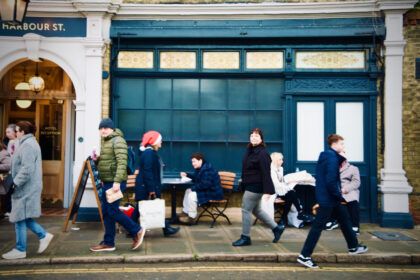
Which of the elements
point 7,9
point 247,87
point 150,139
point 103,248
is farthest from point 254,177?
point 7,9

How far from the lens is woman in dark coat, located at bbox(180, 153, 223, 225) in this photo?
724 centimetres

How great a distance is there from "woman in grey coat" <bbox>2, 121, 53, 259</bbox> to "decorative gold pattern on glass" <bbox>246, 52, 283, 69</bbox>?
480 cm

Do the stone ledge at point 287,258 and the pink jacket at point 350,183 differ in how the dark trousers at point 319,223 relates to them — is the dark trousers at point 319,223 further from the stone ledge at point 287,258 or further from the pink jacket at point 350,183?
the pink jacket at point 350,183

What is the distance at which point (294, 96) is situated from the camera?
8125 mm

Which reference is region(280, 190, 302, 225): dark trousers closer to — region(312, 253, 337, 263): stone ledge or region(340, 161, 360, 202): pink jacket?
region(340, 161, 360, 202): pink jacket

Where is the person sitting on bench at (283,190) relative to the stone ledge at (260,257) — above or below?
above

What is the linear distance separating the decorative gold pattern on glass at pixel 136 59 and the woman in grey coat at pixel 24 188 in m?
3.40

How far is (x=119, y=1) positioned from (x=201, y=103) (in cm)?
285

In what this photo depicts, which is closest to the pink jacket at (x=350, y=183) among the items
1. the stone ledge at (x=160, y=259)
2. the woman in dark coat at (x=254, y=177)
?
the woman in dark coat at (x=254, y=177)

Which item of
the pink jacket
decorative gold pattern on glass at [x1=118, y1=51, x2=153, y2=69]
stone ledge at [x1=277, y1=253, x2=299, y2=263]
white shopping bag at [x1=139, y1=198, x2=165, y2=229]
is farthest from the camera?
Result: decorative gold pattern on glass at [x1=118, y1=51, x2=153, y2=69]

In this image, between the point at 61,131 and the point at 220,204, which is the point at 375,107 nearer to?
the point at 220,204

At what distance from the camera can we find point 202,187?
23.8 ft

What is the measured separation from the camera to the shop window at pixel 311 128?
26.7 feet

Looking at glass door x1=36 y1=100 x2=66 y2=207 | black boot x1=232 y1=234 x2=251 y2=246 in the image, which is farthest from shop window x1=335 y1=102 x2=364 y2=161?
glass door x1=36 y1=100 x2=66 y2=207
